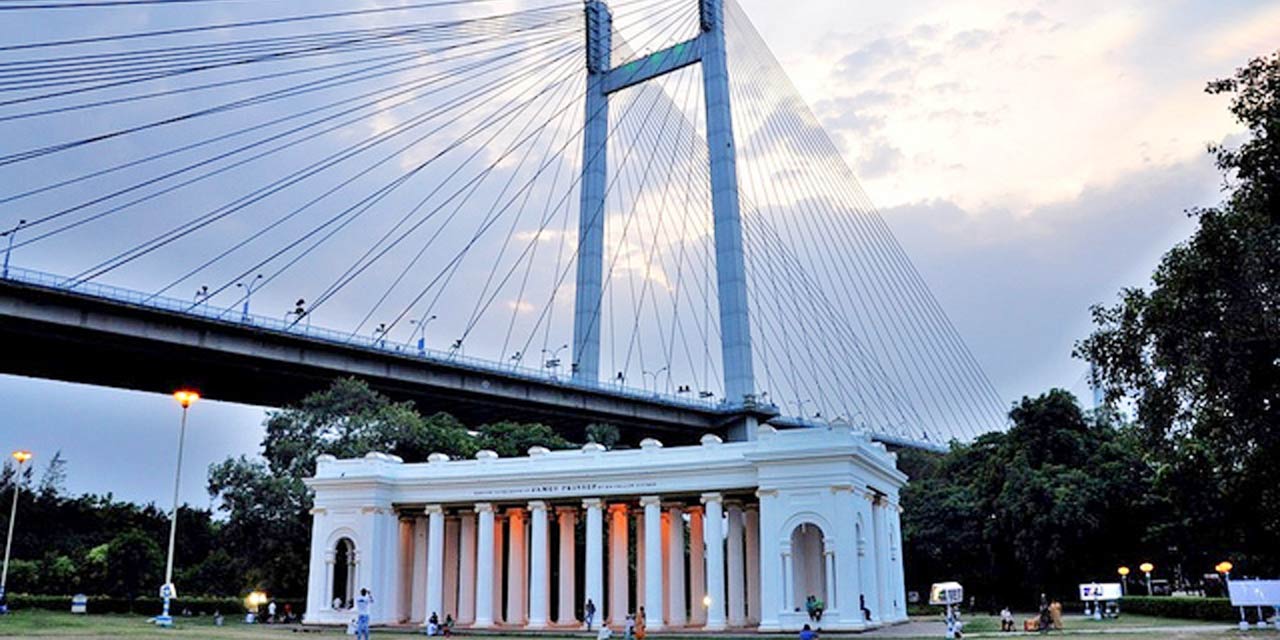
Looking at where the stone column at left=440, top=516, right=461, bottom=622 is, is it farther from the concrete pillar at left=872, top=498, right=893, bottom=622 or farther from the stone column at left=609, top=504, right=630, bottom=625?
the concrete pillar at left=872, top=498, right=893, bottom=622

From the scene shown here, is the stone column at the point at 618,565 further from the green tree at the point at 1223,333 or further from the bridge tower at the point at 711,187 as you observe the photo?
the bridge tower at the point at 711,187

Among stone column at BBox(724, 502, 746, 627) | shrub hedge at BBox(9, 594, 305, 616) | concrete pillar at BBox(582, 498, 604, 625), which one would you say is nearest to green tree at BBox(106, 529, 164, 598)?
shrub hedge at BBox(9, 594, 305, 616)

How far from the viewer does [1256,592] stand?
1357 inches

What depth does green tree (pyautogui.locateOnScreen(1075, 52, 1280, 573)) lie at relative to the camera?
72.1 ft

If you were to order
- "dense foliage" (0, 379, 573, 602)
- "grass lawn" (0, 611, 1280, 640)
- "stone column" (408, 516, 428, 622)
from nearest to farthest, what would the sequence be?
"grass lawn" (0, 611, 1280, 640) < "stone column" (408, 516, 428, 622) < "dense foliage" (0, 379, 573, 602)

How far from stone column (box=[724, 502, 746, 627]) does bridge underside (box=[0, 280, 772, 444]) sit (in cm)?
3098

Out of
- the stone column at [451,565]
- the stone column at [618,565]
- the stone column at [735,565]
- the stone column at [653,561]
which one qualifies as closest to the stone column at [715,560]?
the stone column at [653,561]

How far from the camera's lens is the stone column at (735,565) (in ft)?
142

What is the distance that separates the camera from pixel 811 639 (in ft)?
95.7

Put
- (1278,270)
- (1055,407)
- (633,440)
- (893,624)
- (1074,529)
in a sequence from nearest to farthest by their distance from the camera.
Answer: (1278,270) → (893,624) → (1074,529) → (1055,407) → (633,440)

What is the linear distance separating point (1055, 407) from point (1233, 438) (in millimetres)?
39769

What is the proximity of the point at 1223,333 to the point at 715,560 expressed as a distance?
2237cm

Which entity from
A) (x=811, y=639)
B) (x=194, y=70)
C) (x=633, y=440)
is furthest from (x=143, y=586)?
(x=811, y=639)

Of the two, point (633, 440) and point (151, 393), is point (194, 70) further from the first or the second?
point (633, 440)
